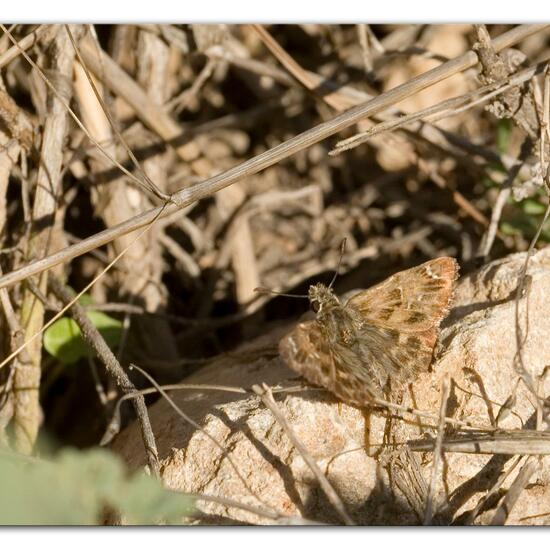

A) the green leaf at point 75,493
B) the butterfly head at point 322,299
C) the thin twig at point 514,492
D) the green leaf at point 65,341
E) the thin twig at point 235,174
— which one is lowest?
the thin twig at point 514,492

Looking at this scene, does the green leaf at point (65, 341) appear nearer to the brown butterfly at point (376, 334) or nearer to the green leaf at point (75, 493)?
the green leaf at point (75, 493)

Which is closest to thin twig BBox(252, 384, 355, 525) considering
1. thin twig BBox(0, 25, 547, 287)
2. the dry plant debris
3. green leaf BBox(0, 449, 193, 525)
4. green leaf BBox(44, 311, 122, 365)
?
the dry plant debris

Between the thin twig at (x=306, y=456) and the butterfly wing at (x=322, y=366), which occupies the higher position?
the butterfly wing at (x=322, y=366)

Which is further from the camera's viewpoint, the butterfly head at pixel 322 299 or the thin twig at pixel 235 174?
the butterfly head at pixel 322 299

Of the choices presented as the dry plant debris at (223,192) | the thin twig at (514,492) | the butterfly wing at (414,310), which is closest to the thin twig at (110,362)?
the dry plant debris at (223,192)

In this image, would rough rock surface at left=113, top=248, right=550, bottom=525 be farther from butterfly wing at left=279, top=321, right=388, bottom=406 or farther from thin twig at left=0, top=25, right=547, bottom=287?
thin twig at left=0, top=25, right=547, bottom=287
